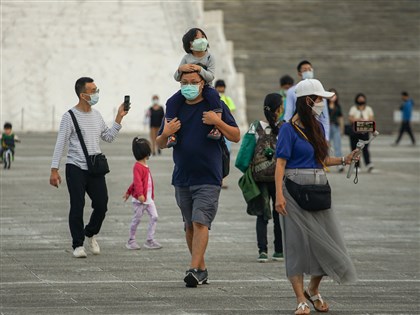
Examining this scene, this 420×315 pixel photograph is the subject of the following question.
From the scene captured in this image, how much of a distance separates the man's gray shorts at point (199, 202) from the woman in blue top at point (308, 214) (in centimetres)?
110

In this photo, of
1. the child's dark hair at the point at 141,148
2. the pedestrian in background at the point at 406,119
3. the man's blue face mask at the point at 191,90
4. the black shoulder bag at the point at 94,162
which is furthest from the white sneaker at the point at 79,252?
the pedestrian in background at the point at 406,119

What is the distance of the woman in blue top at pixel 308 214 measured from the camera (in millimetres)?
9820

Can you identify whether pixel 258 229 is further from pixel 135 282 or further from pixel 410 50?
pixel 410 50

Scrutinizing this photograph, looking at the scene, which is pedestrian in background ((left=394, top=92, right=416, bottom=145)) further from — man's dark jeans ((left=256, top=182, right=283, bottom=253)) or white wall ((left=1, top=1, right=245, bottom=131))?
man's dark jeans ((left=256, top=182, right=283, bottom=253))

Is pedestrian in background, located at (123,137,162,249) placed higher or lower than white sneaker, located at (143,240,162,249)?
higher

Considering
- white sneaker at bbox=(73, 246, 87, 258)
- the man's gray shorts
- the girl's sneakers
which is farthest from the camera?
the girl's sneakers

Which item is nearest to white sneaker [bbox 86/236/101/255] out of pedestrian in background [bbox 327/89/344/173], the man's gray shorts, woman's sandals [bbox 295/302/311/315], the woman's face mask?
the man's gray shorts

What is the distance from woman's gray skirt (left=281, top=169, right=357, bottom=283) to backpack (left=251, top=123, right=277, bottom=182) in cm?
284

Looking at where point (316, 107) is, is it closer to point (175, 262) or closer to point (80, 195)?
point (175, 262)

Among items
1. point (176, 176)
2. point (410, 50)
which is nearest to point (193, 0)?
point (410, 50)

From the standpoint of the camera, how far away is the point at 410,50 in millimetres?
47031

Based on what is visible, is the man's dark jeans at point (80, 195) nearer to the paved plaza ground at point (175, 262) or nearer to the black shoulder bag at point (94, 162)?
the black shoulder bag at point (94, 162)

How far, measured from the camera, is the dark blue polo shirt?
435 inches

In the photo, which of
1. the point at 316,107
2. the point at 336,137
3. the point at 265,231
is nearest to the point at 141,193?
the point at 265,231
